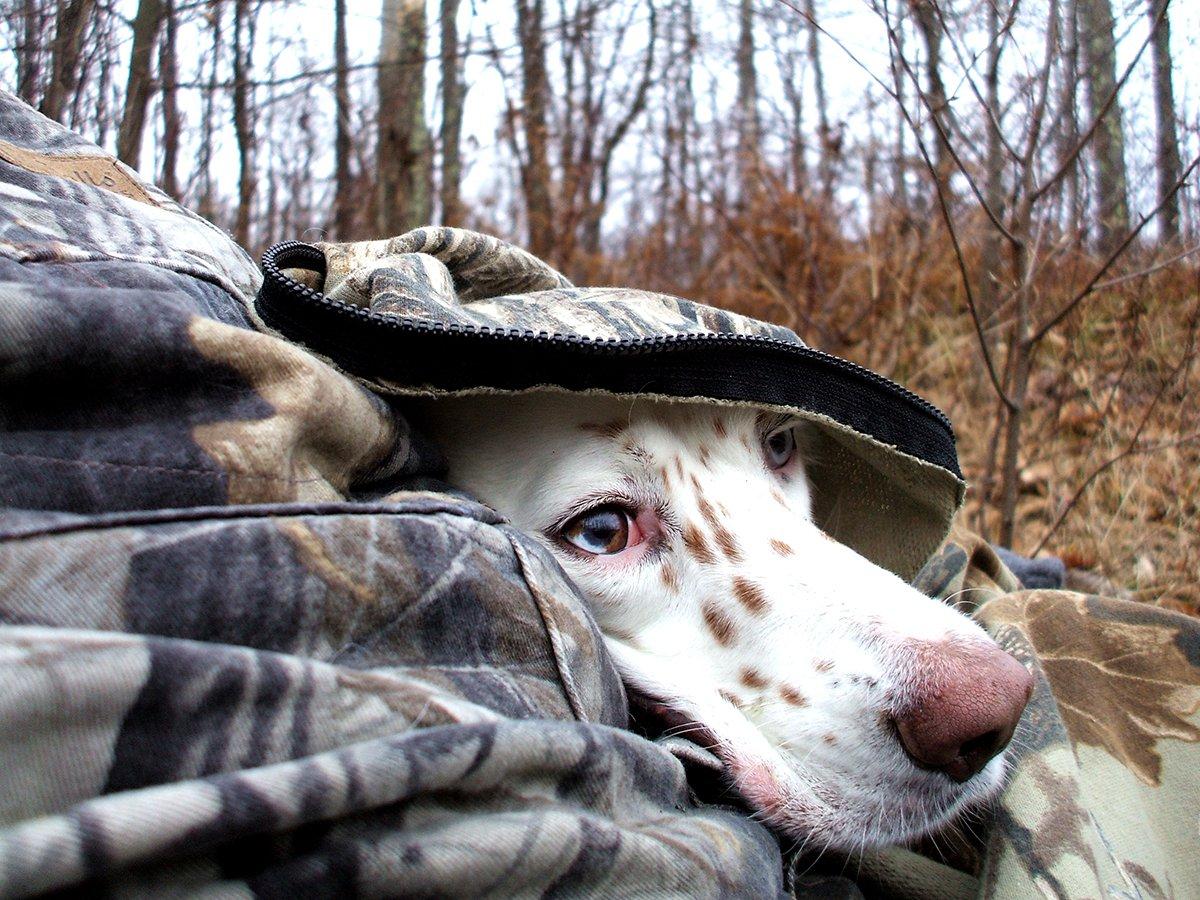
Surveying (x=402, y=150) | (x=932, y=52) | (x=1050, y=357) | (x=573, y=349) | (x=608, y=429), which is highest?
(x=402, y=150)

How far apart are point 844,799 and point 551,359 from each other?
69 centimetres

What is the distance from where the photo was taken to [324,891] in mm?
634

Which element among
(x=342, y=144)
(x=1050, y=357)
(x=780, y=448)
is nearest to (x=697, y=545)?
(x=780, y=448)

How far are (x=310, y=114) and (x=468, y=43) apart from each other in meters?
1.14

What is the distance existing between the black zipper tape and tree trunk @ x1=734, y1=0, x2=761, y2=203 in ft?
13.4

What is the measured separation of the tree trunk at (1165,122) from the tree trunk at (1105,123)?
0.12m

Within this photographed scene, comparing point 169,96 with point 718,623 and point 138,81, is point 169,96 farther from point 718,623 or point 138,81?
point 718,623

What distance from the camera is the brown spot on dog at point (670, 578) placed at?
1.46 metres

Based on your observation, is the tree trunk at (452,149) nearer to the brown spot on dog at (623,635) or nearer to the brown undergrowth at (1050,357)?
the brown undergrowth at (1050,357)

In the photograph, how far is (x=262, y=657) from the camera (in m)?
0.69

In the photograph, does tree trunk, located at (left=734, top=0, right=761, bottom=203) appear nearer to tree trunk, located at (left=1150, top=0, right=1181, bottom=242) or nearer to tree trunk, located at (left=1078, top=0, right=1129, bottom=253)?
tree trunk, located at (left=1078, top=0, right=1129, bottom=253)

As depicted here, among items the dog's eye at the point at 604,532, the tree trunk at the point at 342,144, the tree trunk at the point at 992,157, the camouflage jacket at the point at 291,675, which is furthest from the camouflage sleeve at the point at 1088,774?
the tree trunk at the point at 342,144

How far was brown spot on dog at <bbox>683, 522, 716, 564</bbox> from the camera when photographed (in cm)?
144

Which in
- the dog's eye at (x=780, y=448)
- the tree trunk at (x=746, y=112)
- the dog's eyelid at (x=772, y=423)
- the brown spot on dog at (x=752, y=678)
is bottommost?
the brown spot on dog at (x=752, y=678)
